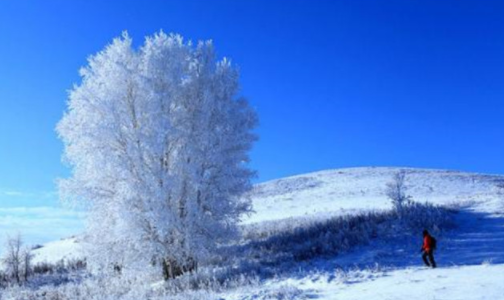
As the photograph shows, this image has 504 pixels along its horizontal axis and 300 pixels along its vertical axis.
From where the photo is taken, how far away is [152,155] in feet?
64.0

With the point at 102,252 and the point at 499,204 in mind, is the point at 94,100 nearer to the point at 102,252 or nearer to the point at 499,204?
the point at 102,252

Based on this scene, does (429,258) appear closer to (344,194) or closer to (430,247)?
(430,247)

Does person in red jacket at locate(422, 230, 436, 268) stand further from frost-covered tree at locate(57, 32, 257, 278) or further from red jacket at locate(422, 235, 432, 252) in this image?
frost-covered tree at locate(57, 32, 257, 278)

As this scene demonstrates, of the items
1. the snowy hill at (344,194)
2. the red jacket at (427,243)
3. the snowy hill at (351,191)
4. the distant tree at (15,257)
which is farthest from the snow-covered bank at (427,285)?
the distant tree at (15,257)

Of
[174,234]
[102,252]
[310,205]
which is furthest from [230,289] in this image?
[310,205]

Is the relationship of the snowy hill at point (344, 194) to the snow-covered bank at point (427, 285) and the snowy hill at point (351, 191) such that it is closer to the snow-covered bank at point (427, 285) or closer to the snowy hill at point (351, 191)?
the snowy hill at point (351, 191)

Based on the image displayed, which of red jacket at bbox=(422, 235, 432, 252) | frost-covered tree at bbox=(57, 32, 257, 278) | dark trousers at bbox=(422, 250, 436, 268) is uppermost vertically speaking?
frost-covered tree at bbox=(57, 32, 257, 278)

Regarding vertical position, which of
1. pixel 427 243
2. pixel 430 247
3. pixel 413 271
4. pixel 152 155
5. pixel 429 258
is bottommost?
pixel 413 271

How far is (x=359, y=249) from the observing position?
19.8m

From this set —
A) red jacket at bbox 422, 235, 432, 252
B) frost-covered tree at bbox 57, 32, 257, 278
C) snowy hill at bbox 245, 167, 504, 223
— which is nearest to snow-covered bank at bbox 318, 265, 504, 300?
red jacket at bbox 422, 235, 432, 252

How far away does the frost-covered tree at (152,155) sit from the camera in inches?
738

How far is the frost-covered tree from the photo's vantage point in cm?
1873

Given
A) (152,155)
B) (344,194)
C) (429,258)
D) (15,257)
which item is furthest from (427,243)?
(344,194)

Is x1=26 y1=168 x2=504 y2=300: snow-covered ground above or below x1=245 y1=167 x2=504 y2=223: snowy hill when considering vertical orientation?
below
